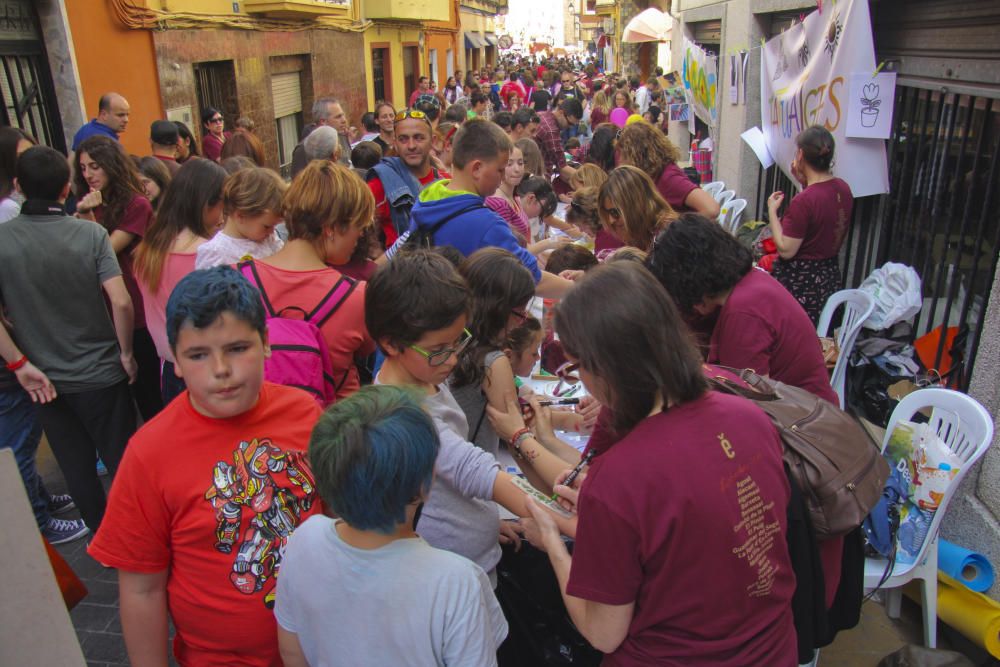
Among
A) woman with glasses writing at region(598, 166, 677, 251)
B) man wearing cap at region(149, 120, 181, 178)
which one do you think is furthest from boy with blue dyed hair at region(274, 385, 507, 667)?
man wearing cap at region(149, 120, 181, 178)

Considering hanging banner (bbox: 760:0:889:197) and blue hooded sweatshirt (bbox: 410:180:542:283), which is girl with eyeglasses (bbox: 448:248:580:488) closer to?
blue hooded sweatshirt (bbox: 410:180:542:283)

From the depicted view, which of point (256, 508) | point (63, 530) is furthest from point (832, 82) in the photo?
point (63, 530)

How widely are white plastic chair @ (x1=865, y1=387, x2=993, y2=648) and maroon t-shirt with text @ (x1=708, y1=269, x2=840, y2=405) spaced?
73 cm

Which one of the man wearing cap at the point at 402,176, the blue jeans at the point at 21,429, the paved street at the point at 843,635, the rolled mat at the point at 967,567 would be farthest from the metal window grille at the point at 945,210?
the blue jeans at the point at 21,429

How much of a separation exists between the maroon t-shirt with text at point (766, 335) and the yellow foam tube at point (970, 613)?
4.00 feet

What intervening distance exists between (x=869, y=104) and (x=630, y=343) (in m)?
3.82

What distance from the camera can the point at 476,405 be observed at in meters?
2.21

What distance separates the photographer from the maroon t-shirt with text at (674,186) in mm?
4687

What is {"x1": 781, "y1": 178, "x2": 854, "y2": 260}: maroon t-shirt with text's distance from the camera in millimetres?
4148

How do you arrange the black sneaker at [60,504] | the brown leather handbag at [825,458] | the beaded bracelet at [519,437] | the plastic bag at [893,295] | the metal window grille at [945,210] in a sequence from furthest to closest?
the plastic bag at [893,295] < the black sneaker at [60,504] < the metal window grille at [945,210] < the beaded bracelet at [519,437] < the brown leather handbag at [825,458]

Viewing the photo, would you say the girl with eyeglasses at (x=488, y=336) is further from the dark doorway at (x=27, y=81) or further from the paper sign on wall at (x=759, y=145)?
Result: the dark doorway at (x=27, y=81)

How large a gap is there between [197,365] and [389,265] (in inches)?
21.4

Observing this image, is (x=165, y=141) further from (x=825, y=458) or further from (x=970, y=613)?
(x=970, y=613)

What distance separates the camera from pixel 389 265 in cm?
188
